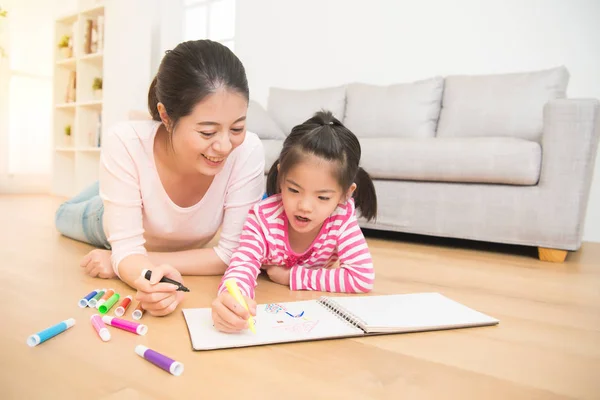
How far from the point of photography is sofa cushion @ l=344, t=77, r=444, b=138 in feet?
8.98

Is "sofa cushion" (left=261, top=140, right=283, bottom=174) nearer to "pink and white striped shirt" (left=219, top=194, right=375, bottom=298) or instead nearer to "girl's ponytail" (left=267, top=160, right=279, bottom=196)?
"girl's ponytail" (left=267, top=160, right=279, bottom=196)

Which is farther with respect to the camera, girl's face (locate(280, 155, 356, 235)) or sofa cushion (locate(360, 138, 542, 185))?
sofa cushion (locate(360, 138, 542, 185))

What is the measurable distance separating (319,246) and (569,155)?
1.32 meters

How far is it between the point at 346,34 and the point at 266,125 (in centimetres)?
98

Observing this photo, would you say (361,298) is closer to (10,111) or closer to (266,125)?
(266,125)

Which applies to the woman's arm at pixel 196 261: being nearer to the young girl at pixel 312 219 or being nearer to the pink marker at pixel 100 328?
the young girl at pixel 312 219

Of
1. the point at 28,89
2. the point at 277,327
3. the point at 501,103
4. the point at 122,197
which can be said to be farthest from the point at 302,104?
the point at 28,89

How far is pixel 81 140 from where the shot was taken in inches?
155

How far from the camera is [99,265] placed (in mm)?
1218

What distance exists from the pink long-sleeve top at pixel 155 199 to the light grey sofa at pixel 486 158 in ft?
3.68

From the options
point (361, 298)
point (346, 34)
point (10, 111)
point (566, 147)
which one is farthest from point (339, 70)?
point (10, 111)

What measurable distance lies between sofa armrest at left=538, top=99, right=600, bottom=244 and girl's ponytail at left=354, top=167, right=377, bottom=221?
1.05 metres

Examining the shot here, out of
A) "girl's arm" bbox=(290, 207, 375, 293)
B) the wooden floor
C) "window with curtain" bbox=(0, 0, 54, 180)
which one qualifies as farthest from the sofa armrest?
"window with curtain" bbox=(0, 0, 54, 180)

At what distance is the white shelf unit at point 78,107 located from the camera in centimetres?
389
